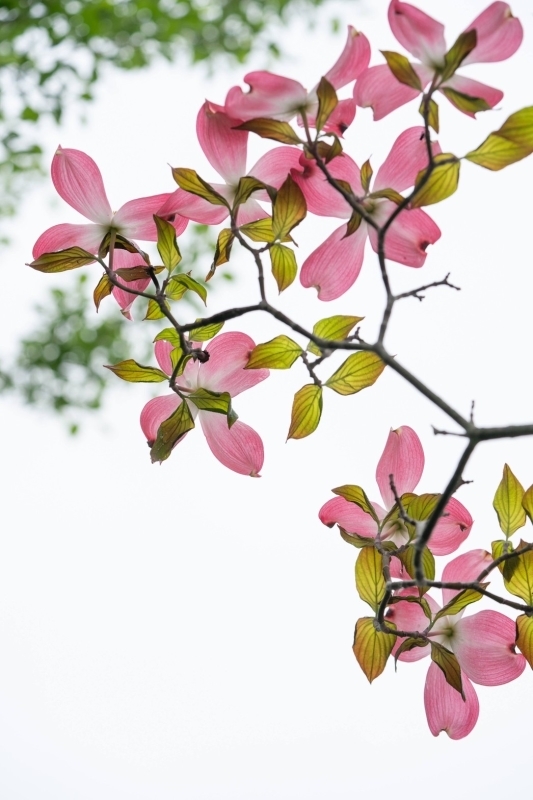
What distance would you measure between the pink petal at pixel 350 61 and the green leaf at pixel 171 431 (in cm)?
17

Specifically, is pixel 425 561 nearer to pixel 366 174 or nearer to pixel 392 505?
pixel 392 505

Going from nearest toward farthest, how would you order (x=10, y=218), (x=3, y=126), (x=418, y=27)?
(x=418, y=27), (x=3, y=126), (x=10, y=218)

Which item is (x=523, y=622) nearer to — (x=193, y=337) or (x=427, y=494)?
(x=427, y=494)

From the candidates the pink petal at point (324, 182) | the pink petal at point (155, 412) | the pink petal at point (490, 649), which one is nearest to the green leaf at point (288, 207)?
the pink petal at point (324, 182)

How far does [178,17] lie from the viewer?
1.69 meters

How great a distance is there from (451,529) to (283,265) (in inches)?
6.6

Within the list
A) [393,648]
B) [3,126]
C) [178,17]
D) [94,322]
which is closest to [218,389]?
[393,648]

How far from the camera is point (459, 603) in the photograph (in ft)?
1.36

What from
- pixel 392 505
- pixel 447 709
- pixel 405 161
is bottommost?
pixel 447 709

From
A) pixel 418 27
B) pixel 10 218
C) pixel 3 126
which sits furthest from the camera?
pixel 10 218

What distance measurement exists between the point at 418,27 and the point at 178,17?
151 centimetres

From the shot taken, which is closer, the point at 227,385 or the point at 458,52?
the point at 458,52

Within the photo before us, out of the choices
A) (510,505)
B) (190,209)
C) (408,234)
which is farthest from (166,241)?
(510,505)

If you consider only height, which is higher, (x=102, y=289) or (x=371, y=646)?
(x=102, y=289)
